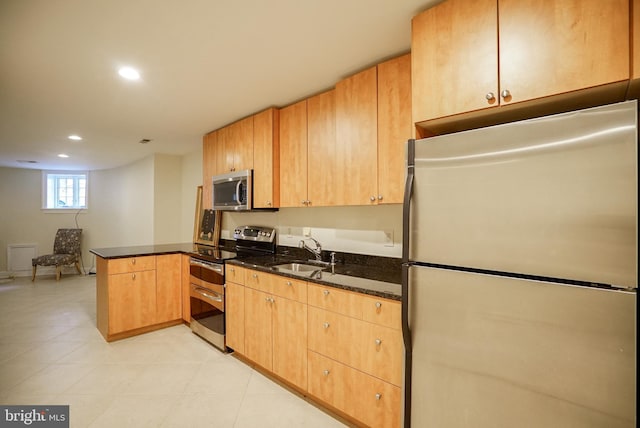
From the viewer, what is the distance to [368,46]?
189 centimetres

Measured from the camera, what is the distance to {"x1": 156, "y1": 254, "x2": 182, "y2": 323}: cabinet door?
3494 mm

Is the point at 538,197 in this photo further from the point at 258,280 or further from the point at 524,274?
the point at 258,280

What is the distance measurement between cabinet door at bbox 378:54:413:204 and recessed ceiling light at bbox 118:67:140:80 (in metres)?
1.74

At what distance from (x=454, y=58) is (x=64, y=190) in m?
8.60

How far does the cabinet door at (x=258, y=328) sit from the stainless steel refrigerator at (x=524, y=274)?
1.26m

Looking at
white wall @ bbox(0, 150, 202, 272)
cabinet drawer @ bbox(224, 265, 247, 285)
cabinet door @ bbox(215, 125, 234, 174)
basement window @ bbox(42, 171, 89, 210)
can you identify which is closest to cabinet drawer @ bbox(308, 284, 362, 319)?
cabinet drawer @ bbox(224, 265, 247, 285)

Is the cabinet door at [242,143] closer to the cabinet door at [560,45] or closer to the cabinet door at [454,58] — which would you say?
the cabinet door at [454,58]

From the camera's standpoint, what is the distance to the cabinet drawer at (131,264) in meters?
3.20

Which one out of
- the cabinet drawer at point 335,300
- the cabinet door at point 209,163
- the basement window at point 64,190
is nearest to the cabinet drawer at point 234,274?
the cabinet drawer at point 335,300

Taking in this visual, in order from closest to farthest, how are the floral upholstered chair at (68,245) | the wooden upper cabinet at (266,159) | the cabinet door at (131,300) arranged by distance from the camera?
1. the wooden upper cabinet at (266,159)
2. the cabinet door at (131,300)
3. the floral upholstered chair at (68,245)

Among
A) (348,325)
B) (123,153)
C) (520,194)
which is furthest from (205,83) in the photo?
(123,153)

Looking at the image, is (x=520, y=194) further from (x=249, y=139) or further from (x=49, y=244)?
(x=49, y=244)

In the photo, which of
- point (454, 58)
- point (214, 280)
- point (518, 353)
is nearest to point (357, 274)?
point (518, 353)

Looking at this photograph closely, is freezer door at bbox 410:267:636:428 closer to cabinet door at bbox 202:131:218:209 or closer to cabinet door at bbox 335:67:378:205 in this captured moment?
cabinet door at bbox 335:67:378:205
